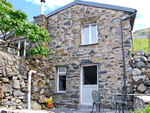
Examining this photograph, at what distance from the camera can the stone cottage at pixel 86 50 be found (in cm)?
850

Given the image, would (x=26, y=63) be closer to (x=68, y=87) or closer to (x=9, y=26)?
(x=9, y=26)

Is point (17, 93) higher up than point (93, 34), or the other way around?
point (93, 34)

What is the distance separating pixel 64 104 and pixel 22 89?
2.60 metres

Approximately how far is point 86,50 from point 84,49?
0.45 ft

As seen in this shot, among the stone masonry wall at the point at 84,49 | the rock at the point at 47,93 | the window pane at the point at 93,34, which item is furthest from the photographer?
the window pane at the point at 93,34

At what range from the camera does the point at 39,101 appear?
858 centimetres

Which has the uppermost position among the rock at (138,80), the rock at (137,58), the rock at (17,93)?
the rock at (137,58)

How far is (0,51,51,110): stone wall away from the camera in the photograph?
7.12 metres

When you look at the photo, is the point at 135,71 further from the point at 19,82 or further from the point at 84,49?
the point at 19,82

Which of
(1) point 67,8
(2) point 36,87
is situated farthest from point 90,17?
(2) point 36,87

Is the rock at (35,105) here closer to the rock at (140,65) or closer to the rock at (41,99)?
the rock at (41,99)

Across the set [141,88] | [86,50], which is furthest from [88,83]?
[141,88]

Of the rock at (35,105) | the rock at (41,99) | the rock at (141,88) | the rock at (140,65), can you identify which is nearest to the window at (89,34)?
the rock at (140,65)

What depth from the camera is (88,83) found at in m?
9.13
